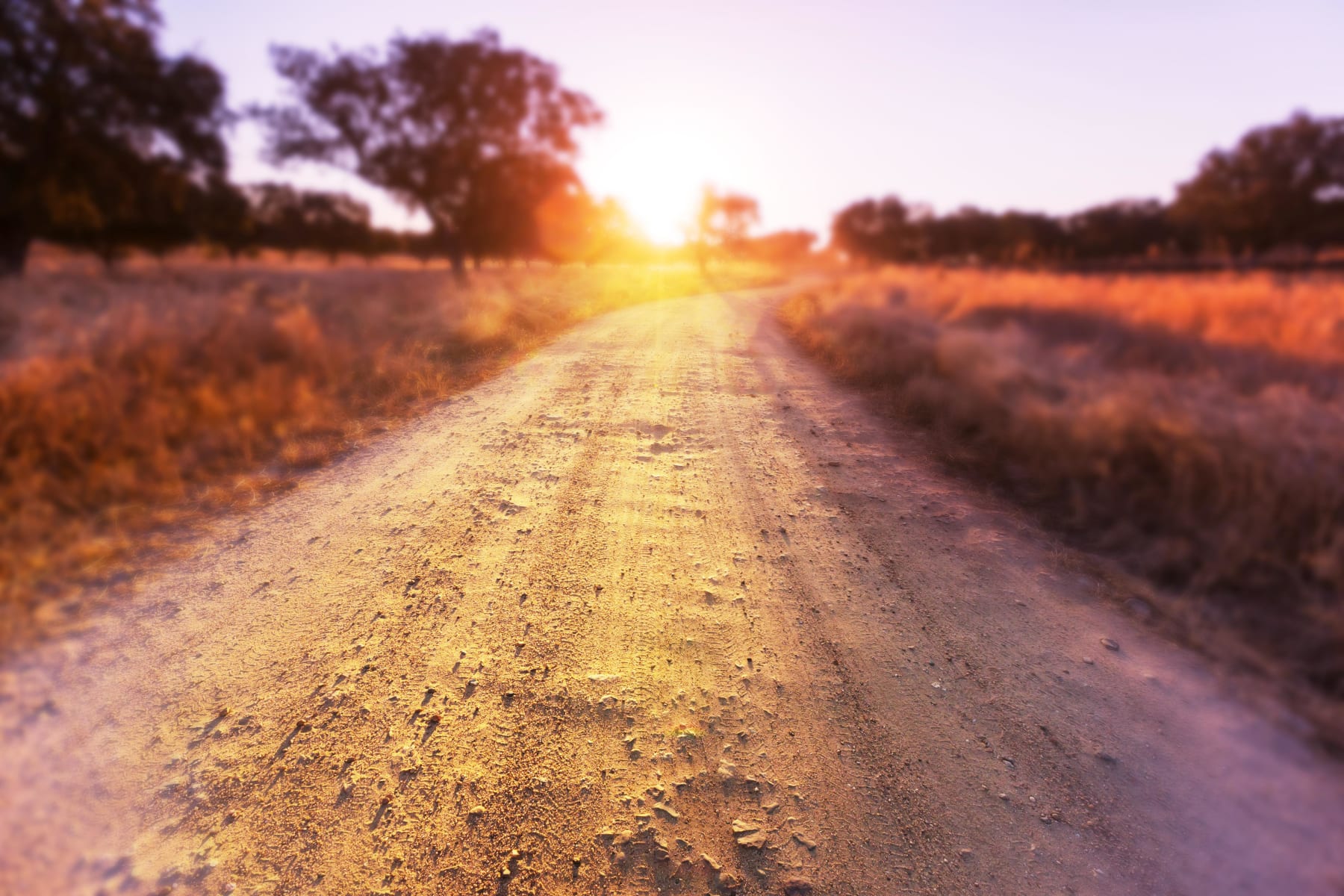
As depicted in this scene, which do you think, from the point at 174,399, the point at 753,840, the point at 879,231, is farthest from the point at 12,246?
the point at 879,231

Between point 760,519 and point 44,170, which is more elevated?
point 44,170

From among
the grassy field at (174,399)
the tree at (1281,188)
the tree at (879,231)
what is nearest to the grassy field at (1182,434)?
the grassy field at (174,399)

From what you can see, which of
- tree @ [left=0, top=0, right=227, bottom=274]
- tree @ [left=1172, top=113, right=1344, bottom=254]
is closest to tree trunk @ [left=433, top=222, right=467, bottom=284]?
tree @ [left=0, top=0, right=227, bottom=274]

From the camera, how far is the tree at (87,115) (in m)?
12.6

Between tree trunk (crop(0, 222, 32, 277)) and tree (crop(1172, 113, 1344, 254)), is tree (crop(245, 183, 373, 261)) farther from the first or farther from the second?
tree (crop(1172, 113, 1344, 254))

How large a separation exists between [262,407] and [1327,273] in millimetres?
21286

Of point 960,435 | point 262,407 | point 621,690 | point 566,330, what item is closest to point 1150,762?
point 621,690

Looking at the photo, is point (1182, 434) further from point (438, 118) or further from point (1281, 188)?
point (1281, 188)

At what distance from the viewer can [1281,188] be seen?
88.0ft

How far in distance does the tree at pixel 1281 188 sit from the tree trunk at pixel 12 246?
44642mm

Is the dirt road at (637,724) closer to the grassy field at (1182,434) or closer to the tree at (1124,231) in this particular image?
the grassy field at (1182,434)

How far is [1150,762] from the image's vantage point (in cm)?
213

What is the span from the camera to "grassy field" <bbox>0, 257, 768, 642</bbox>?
367 cm

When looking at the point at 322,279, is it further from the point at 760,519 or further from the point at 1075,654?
the point at 1075,654
